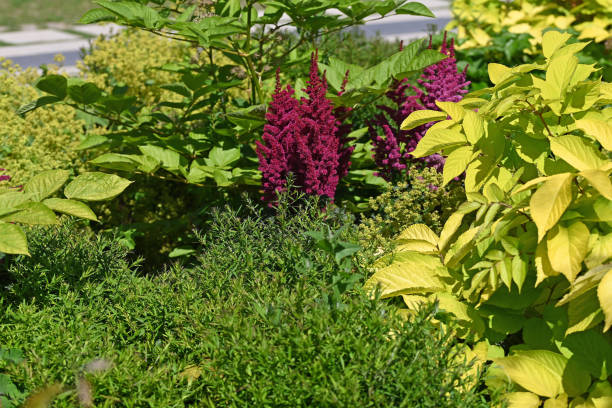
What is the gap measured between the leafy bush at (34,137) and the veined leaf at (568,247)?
8.64 feet

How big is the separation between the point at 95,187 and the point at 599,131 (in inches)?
66.6

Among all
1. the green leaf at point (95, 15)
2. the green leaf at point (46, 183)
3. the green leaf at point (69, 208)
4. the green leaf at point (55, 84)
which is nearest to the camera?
the green leaf at point (69, 208)

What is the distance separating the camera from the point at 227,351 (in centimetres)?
165

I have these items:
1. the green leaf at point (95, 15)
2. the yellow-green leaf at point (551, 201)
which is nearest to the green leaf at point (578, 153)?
the yellow-green leaf at point (551, 201)

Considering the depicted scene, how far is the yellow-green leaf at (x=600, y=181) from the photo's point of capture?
153 centimetres

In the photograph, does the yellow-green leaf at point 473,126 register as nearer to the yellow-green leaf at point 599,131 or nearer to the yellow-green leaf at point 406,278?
the yellow-green leaf at point 599,131

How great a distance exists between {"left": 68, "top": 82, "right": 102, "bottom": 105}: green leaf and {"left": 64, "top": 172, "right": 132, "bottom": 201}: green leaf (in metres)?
0.84

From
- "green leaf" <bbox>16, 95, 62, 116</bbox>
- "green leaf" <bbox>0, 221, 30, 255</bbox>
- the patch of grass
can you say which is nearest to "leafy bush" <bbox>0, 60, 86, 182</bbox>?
"green leaf" <bbox>16, 95, 62, 116</bbox>

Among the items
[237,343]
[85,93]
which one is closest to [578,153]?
[237,343]

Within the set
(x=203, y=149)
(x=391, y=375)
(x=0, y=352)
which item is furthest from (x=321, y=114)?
(x=0, y=352)

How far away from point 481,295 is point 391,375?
55 centimetres

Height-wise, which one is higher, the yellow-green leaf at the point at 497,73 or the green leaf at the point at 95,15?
the green leaf at the point at 95,15

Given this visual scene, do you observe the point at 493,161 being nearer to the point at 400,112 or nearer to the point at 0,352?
the point at 400,112

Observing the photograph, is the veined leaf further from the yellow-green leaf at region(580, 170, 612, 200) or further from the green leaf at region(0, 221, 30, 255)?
the green leaf at region(0, 221, 30, 255)
